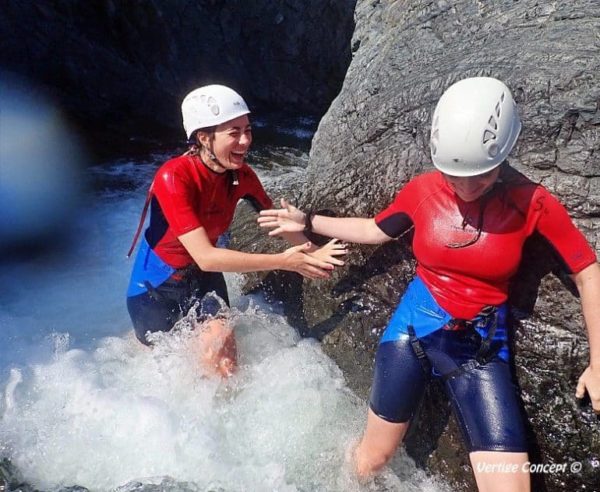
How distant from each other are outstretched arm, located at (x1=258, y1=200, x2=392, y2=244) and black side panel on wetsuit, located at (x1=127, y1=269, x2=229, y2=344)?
0.77 m

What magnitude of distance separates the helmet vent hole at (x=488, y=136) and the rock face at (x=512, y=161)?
830 millimetres

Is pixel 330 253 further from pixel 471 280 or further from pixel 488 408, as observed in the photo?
pixel 488 408

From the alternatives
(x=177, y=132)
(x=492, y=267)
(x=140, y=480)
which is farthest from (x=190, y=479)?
(x=177, y=132)

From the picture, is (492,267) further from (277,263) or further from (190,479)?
(190,479)

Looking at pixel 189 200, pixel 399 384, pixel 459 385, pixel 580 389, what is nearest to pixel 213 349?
pixel 189 200

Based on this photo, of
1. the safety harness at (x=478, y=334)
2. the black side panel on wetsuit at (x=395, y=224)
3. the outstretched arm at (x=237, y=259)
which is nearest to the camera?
the safety harness at (x=478, y=334)

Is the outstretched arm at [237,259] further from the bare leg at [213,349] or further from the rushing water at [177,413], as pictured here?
the rushing water at [177,413]

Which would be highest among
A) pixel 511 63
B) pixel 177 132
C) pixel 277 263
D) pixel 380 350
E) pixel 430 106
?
pixel 511 63

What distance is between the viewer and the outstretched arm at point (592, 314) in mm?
2865

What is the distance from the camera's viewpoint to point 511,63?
3820 millimetres

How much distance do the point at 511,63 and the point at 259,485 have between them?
3.24 m

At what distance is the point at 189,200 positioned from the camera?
3674 millimetres

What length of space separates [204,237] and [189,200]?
0.28 m

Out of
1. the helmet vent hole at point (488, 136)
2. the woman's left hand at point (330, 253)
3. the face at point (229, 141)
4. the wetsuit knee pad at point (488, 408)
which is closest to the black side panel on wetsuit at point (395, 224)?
the woman's left hand at point (330, 253)
